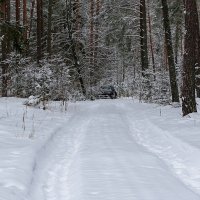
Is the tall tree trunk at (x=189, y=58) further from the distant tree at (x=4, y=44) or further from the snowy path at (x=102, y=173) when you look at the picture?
the distant tree at (x=4, y=44)

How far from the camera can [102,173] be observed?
6.91 metres

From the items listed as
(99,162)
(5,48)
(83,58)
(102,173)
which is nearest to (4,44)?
(5,48)

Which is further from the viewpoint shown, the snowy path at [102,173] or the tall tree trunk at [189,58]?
the tall tree trunk at [189,58]

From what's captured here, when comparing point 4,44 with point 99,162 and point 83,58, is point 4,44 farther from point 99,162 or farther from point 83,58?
point 99,162

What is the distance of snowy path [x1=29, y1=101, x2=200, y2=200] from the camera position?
5769 mm

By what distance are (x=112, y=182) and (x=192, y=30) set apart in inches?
407

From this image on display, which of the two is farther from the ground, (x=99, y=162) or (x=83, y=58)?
(x=83, y=58)

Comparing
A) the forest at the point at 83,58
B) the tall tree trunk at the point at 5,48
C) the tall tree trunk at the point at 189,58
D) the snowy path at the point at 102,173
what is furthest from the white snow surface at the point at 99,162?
the tall tree trunk at the point at 5,48

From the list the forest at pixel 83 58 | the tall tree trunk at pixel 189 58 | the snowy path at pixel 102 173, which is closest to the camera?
the snowy path at pixel 102 173

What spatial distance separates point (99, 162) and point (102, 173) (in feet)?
2.88

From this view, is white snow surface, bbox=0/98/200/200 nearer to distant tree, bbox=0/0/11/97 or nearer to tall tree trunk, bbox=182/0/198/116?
tall tree trunk, bbox=182/0/198/116

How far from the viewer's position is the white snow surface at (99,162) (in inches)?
231

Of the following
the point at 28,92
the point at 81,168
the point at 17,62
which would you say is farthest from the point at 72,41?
the point at 81,168

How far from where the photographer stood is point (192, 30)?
50.5 feet
